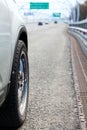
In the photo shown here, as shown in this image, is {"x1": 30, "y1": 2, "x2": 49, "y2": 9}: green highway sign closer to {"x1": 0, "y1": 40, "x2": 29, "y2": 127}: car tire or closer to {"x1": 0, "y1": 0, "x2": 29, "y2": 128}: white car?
{"x1": 0, "y1": 40, "x2": 29, "y2": 127}: car tire

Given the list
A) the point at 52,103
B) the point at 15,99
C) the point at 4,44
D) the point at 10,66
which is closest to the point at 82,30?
the point at 52,103

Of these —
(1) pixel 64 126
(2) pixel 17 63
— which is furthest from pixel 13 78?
(1) pixel 64 126

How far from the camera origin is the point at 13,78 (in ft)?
13.2

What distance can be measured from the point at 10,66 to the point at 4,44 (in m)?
0.35

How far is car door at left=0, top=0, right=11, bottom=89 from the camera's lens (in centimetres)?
357

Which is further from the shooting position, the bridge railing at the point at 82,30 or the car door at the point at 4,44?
the bridge railing at the point at 82,30

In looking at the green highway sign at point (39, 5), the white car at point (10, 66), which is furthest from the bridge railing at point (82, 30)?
the green highway sign at point (39, 5)

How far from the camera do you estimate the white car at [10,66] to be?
3642 millimetres

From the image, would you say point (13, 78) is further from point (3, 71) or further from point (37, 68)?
point (37, 68)

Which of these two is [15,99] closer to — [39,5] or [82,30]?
[82,30]

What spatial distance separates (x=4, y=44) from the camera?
11.9ft

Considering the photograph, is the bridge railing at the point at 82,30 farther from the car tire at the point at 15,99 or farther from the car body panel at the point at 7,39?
the car body panel at the point at 7,39

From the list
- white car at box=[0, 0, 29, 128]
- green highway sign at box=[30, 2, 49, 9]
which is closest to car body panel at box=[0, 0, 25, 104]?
white car at box=[0, 0, 29, 128]

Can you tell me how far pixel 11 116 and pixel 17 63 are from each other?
0.59m
